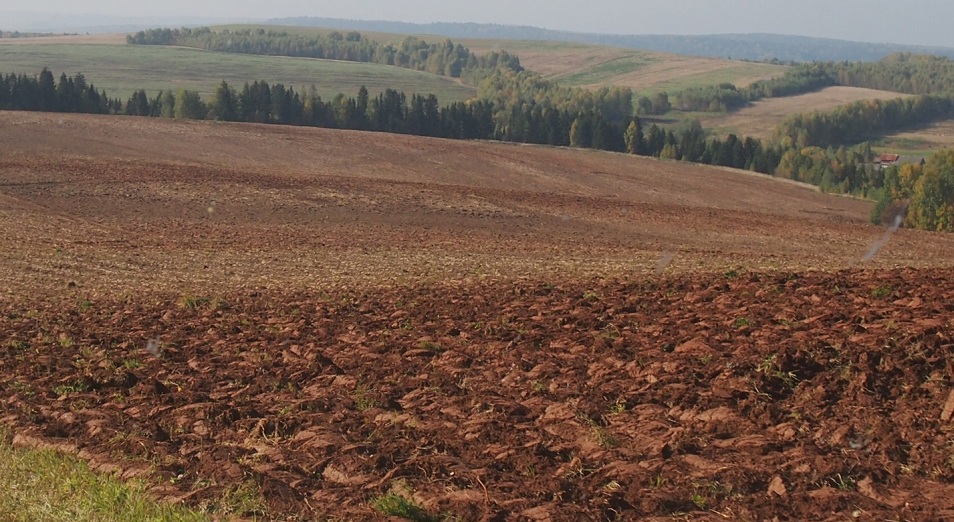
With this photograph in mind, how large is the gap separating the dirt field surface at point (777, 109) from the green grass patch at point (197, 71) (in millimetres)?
42689

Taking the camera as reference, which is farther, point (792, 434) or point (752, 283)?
point (752, 283)

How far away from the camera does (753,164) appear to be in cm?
8631

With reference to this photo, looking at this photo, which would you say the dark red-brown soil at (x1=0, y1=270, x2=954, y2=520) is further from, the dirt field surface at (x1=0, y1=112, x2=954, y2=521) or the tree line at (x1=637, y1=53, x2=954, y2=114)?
the tree line at (x1=637, y1=53, x2=954, y2=114)

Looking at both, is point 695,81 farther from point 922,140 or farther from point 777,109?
point 922,140

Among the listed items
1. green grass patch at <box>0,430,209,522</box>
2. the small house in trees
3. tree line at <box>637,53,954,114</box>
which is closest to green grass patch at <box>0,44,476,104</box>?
tree line at <box>637,53,954,114</box>

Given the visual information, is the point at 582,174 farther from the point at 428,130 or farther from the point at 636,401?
the point at 636,401

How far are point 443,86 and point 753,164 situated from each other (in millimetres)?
75653

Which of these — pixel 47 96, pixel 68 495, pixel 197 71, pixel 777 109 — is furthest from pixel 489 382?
pixel 777 109

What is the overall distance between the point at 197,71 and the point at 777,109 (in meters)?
97.2

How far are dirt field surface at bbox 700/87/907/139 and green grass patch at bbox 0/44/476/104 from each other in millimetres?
42689

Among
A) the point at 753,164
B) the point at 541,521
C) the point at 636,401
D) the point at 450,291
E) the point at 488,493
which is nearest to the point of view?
the point at 541,521

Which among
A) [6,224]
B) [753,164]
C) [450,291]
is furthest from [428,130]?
[450,291]

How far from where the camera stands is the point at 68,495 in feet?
23.4

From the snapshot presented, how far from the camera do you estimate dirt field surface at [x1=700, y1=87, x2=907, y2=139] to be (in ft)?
458
